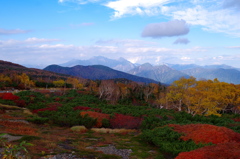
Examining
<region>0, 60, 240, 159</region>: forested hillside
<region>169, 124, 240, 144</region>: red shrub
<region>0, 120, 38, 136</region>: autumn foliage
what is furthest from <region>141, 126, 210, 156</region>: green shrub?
<region>0, 120, 38, 136</region>: autumn foliage

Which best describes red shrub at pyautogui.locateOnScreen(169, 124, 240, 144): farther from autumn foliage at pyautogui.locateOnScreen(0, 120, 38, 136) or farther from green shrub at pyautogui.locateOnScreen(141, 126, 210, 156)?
autumn foliage at pyautogui.locateOnScreen(0, 120, 38, 136)

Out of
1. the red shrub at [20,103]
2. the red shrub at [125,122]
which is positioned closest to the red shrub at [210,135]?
the red shrub at [125,122]

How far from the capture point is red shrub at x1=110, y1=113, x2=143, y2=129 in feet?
103

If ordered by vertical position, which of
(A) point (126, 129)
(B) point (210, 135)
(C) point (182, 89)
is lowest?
(A) point (126, 129)

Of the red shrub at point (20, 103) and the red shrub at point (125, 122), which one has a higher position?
the red shrub at point (20, 103)

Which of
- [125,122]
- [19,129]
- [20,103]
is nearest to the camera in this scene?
[19,129]

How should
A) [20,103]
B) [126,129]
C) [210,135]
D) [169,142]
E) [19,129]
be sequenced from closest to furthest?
[210,135] < [169,142] < [19,129] < [126,129] < [20,103]

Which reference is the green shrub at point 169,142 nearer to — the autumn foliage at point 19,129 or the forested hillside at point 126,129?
the forested hillside at point 126,129

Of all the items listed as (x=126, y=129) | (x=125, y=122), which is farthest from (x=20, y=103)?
(x=126, y=129)

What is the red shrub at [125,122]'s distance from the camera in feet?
103

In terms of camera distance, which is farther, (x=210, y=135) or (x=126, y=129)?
(x=126, y=129)

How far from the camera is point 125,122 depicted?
32.4 metres

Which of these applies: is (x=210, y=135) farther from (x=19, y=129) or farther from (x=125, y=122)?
(x=19, y=129)

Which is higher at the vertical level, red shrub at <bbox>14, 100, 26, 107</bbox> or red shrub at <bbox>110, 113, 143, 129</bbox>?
red shrub at <bbox>14, 100, 26, 107</bbox>
